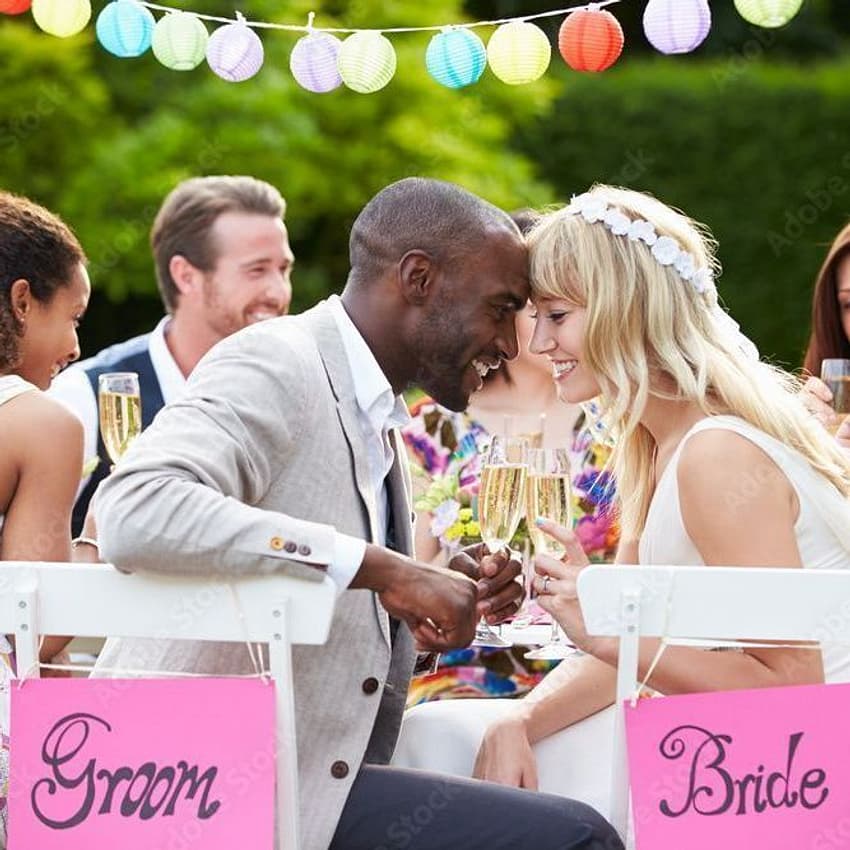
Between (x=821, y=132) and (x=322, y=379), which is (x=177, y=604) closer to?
(x=322, y=379)

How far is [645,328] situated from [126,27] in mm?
1647

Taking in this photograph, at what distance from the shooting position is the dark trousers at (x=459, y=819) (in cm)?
258

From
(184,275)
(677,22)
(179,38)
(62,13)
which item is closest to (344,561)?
(677,22)

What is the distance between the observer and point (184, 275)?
18.6ft

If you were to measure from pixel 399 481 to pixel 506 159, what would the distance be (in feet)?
28.9

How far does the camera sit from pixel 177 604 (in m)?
2.36

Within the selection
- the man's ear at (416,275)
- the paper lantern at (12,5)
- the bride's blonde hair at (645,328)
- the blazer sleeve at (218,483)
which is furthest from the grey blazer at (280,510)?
the paper lantern at (12,5)

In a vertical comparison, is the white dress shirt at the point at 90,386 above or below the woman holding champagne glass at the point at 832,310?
below

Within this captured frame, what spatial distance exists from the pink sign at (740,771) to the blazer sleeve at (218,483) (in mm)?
583

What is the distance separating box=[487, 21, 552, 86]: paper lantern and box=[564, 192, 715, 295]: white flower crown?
0.78 meters

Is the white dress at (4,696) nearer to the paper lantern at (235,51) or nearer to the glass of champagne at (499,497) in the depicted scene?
the glass of champagne at (499,497)

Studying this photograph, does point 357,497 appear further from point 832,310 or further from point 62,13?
point 832,310

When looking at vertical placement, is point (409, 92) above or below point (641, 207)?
above

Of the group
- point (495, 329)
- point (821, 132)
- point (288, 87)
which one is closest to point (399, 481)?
point (495, 329)
